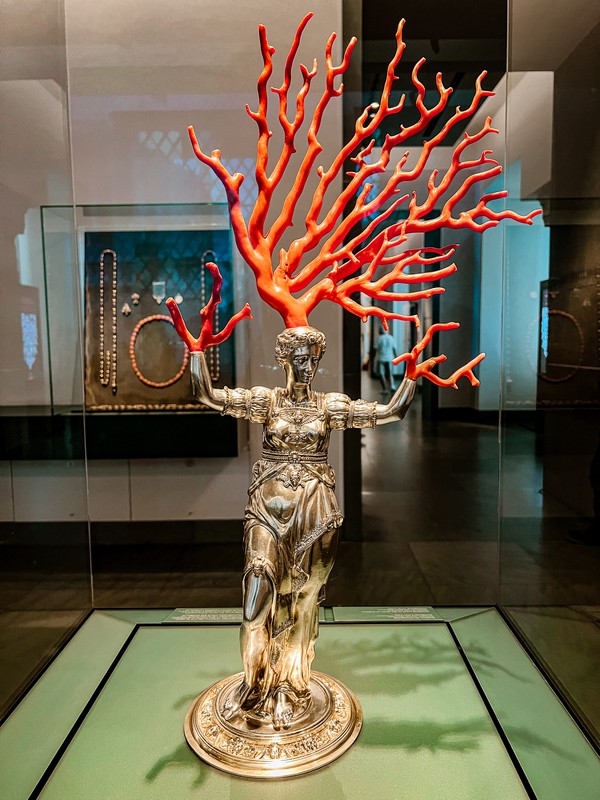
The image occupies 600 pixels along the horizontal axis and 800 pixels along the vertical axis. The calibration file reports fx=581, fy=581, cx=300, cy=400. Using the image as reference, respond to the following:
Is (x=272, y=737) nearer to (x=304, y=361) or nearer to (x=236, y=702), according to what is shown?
(x=236, y=702)

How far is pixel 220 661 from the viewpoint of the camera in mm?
2430

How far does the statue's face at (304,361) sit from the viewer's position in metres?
1.89

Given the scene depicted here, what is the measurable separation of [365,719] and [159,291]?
2017mm

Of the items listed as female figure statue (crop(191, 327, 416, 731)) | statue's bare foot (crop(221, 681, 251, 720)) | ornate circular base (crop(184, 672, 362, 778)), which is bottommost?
ornate circular base (crop(184, 672, 362, 778))

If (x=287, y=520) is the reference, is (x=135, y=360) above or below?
above

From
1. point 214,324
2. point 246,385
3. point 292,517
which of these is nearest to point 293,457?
point 292,517

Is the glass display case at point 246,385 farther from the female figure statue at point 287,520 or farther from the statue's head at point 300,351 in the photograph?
the statue's head at point 300,351

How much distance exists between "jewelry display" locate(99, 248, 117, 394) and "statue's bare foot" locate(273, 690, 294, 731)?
1.58m

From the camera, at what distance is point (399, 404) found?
→ 1.92m

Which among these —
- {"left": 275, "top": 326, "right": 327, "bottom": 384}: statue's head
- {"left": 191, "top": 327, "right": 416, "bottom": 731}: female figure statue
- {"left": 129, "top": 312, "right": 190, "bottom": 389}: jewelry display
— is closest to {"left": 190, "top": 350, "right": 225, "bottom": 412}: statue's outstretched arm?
{"left": 191, "top": 327, "right": 416, "bottom": 731}: female figure statue

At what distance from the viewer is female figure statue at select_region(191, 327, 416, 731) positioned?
1.87 metres

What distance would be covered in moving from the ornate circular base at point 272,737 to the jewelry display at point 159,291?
67.9 inches

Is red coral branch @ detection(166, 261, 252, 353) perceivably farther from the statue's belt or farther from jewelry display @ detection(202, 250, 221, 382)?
jewelry display @ detection(202, 250, 221, 382)

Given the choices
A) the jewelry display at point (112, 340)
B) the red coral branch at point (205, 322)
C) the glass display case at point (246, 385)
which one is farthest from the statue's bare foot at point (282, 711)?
the jewelry display at point (112, 340)
